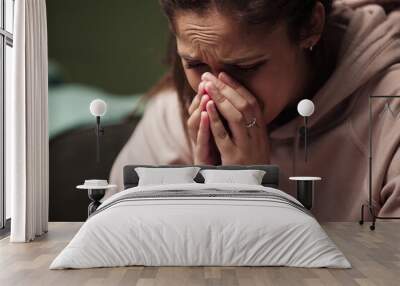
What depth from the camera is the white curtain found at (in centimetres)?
675

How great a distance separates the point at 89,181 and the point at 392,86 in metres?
4.11

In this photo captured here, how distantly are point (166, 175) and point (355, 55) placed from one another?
2961 mm

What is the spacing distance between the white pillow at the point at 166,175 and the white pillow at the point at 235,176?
0.21m

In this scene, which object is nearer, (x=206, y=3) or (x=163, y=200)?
Result: (x=163, y=200)

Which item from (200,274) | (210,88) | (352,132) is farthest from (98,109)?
(200,274)

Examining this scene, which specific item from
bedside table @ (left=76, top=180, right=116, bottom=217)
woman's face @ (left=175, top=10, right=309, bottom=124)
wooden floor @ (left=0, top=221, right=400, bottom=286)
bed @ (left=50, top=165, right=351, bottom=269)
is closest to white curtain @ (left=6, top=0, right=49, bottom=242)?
bedside table @ (left=76, top=180, right=116, bottom=217)

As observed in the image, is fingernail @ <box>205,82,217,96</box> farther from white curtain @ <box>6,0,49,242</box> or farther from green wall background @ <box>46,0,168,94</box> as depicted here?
white curtain @ <box>6,0,49,242</box>

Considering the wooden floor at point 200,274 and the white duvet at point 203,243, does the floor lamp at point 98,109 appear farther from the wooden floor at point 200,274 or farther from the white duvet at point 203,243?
the white duvet at point 203,243

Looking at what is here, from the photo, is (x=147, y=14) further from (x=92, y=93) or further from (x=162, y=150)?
(x=162, y=150)

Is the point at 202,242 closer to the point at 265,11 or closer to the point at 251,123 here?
the point at 251,123

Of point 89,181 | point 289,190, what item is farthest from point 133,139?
point 289,190

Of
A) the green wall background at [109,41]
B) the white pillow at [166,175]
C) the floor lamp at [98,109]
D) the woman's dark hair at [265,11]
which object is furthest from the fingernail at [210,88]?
the floor lamp at [98,109]

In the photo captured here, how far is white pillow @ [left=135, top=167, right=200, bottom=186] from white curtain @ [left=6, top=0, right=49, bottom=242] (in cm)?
118

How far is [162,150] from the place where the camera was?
8.44 metres
